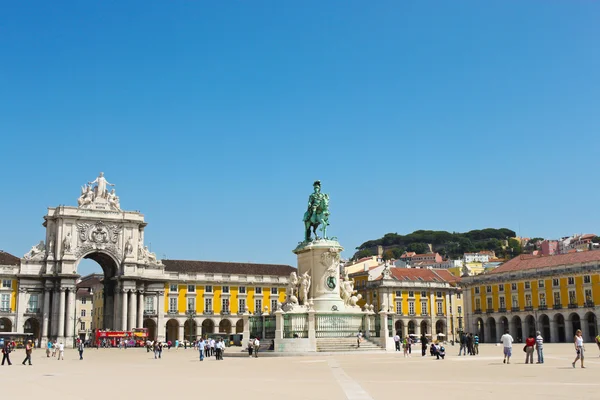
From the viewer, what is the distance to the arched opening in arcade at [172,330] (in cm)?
8900

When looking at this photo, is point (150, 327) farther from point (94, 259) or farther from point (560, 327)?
point (560, 327)

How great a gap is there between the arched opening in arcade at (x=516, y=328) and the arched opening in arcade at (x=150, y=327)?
4103cm

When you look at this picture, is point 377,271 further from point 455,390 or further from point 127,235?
point 455,390

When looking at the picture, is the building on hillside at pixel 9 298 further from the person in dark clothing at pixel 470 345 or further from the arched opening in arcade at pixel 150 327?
the person in dark clothing at pixel 470 345

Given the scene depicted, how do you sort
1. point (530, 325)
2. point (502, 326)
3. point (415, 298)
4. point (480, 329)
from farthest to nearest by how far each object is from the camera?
point (415, 298) < point (480, 329) < point (502, 326) < point (530, 325)

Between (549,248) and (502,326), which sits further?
(549,248)

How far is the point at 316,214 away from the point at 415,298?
6099cm

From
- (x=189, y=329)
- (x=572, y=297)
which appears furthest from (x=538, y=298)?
(x=189, y=329)

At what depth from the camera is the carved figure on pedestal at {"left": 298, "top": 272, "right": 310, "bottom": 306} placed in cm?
3628

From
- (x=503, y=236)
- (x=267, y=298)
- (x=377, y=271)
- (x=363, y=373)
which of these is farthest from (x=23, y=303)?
(x=503, y=236)

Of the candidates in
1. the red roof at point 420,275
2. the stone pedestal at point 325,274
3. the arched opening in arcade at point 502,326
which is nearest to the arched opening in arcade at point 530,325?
the arched opening in arcade at point 502,326

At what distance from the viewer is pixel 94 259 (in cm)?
8712

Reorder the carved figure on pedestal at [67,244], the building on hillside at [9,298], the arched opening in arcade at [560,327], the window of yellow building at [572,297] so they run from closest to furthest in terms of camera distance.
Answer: the window of yellow building at [572,297] < the arched opening in arcade at [560,327] < the building on hillside at [9,298] < the carved figure on pedestal at [67,244]

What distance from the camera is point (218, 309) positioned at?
90.9 meters
